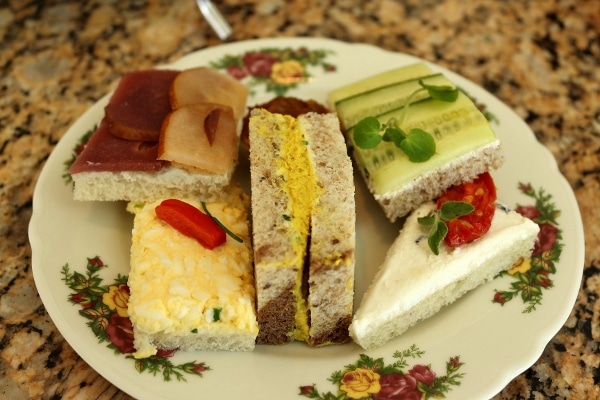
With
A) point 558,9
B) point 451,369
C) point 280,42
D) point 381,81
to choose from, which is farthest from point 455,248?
point 558,9

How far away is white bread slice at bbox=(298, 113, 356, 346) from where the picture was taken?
2223mm

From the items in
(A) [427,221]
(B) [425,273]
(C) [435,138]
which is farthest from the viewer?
(C) [435,138]

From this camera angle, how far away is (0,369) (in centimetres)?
240

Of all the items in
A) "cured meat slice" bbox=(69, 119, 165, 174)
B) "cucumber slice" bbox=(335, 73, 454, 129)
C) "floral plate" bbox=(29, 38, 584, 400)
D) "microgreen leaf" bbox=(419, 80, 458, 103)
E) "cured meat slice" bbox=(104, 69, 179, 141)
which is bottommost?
"floral plate" bbox=(29, 38, 584, 400)

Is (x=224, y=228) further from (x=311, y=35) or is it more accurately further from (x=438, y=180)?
(x=311, y=35)

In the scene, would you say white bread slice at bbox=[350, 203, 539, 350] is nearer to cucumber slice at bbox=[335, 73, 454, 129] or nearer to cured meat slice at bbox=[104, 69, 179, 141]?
cucumber slice at bbox=[335, 73, 454, 129]

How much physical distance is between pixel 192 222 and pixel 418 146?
1009mm

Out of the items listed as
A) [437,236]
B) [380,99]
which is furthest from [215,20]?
[437,236]

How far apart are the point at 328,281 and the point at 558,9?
306 cm

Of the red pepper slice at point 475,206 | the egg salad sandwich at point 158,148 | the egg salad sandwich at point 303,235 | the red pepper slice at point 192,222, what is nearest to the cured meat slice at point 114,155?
the egg salad sandwich at point 158,148

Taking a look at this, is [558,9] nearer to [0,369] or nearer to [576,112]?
[576,112]

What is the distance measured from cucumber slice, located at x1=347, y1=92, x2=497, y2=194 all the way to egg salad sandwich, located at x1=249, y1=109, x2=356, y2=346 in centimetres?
30

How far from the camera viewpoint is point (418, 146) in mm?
2717

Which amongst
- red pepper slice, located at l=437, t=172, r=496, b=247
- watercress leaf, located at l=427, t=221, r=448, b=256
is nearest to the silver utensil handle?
red pepper slice, located at l=437, t=172, r=496, b=247
